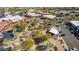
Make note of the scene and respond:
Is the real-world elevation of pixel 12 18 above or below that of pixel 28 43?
above

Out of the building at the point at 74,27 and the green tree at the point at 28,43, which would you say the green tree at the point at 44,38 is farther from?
the building at the point at 74,27

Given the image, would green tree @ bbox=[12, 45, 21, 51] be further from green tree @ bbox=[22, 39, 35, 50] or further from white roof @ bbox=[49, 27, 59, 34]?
white roof @ bbox=[49, 27, 59, 34]

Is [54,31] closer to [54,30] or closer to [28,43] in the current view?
[54,30]

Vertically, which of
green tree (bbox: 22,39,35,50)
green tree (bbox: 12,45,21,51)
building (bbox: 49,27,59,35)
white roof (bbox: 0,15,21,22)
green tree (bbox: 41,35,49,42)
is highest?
white roof (bbox: 0,15,21,22)

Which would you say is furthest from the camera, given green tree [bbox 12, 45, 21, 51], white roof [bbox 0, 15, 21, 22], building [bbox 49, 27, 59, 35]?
white roof [bbox 0, 15, 21, 22]

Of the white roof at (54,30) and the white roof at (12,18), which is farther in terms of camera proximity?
the white roof at (12,18)

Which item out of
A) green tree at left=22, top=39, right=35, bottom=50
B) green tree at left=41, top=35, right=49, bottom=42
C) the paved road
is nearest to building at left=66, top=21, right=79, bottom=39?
the paved road

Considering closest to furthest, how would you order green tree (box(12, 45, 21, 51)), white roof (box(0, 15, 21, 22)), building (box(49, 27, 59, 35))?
green tree (box(12, 45, 21, 51)) < building (box(49, 27, 59, 35)) < white roof (box(0, 15, 21, 22))

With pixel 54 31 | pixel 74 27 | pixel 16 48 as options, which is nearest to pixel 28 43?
pixel 16 48

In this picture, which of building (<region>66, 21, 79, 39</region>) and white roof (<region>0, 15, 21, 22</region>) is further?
white roof (<region>0, 15, 21, 22</region>)

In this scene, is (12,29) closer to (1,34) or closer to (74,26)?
(1,34)

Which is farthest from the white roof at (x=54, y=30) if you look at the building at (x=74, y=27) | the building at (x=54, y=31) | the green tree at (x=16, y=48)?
the green tree at (x=16, y=48)
